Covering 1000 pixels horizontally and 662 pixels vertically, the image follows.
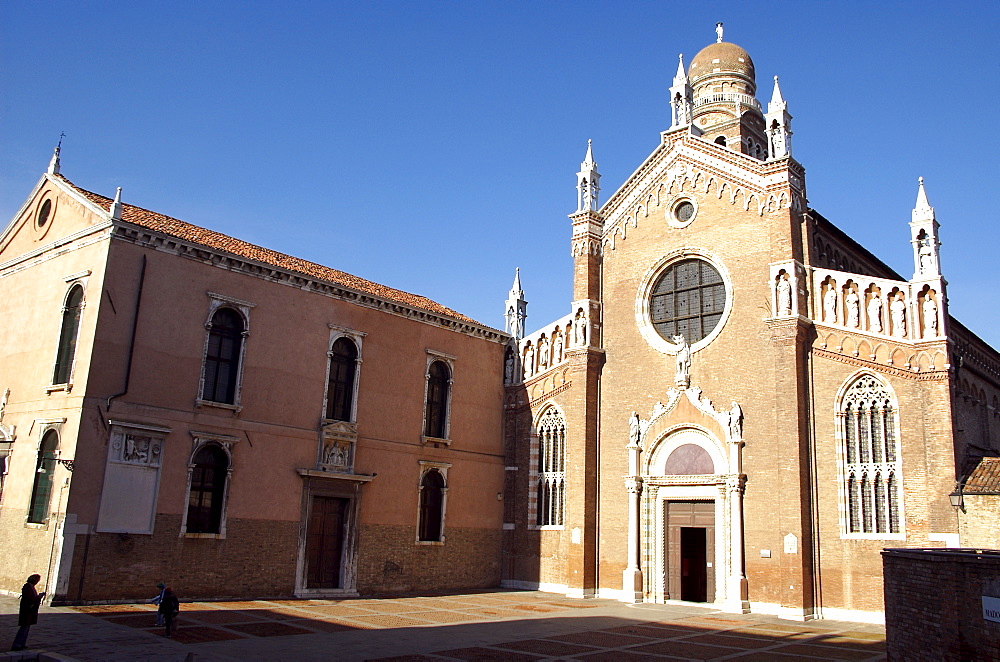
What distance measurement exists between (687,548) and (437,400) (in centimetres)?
899

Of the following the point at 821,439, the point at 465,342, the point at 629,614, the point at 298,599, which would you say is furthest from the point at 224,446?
the point at 821,439

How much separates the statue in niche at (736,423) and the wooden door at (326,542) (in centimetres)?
1099

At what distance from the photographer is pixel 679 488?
2325 cm

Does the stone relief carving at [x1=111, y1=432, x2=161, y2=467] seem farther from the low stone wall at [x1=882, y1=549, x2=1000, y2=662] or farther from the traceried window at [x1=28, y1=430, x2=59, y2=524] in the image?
the low stone wall at [x1=882, y1=549, x2=1000, y2=662]

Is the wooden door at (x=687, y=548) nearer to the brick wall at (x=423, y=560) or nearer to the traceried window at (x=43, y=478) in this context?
the brick wall at (x=423, y=560)

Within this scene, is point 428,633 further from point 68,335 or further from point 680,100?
point 680,100

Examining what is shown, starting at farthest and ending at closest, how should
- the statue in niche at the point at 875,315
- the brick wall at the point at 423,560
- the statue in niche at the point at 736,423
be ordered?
the brick wall at the point at 423,560, the statue in niche at the point at 736,423, the statue in niche at the point at 875,315

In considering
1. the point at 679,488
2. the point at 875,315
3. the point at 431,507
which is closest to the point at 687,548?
the point at 679,488

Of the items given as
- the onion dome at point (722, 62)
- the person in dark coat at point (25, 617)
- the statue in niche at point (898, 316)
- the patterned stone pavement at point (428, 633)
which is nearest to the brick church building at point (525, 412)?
the statue in niche at point (898, 316)

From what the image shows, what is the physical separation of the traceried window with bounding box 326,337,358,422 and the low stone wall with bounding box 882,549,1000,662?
50.4 feet

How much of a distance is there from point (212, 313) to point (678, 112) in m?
15.9

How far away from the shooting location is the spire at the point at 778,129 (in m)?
23.1

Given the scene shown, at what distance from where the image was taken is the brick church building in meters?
18.7

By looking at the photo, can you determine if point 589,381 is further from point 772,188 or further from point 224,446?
point 224,446
